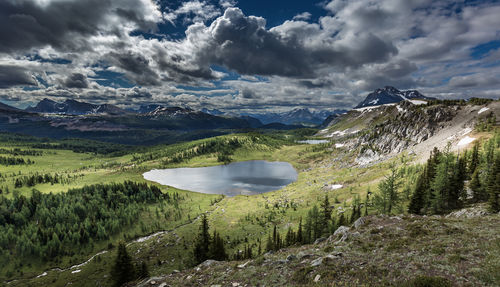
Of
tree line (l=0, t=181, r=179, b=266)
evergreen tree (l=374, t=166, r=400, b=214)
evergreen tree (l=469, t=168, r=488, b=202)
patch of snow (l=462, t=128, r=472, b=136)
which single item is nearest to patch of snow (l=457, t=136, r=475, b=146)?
patch of snow (l=462, t=128, r=472, b=136)

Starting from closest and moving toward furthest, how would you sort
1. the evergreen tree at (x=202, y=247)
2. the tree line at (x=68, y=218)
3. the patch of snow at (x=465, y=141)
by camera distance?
the evergreen tree at (x=202, y=247) → the patch of snow at (x=465, y=141) → the tree line at (x=68, y=218)

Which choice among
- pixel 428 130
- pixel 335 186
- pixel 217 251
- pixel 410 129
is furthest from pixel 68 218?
pixel 410 129

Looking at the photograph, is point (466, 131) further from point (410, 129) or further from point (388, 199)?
point (388, 199)

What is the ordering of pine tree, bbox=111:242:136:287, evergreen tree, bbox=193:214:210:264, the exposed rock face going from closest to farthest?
1. pine tree, bbox=111:242:136:287
2. evergreen tree, bbox=193:214:210:264
3. the exposed rock face

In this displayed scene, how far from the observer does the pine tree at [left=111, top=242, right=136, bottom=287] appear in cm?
4500

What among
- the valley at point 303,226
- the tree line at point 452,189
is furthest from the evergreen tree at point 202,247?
the tree line at point 452,189

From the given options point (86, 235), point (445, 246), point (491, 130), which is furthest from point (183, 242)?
point (491, 130)

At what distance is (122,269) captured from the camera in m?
45.6

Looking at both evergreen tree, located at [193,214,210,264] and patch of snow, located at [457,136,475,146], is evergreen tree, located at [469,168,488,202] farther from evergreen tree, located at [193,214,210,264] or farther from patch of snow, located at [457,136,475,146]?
evergreen tree, located at [193,214,210,264]

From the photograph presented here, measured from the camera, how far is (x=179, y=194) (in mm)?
168375

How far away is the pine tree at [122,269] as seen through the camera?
45000 mm

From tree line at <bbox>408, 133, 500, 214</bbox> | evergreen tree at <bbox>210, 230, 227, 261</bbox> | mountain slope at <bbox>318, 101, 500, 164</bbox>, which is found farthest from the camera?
mountain slope at <bbox>318, 101, 500, 164</bbox>

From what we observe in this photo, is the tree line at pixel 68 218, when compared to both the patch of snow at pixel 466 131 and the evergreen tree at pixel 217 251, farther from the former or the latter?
the patch of snow at pixel 466 131

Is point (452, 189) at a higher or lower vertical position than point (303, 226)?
higher
